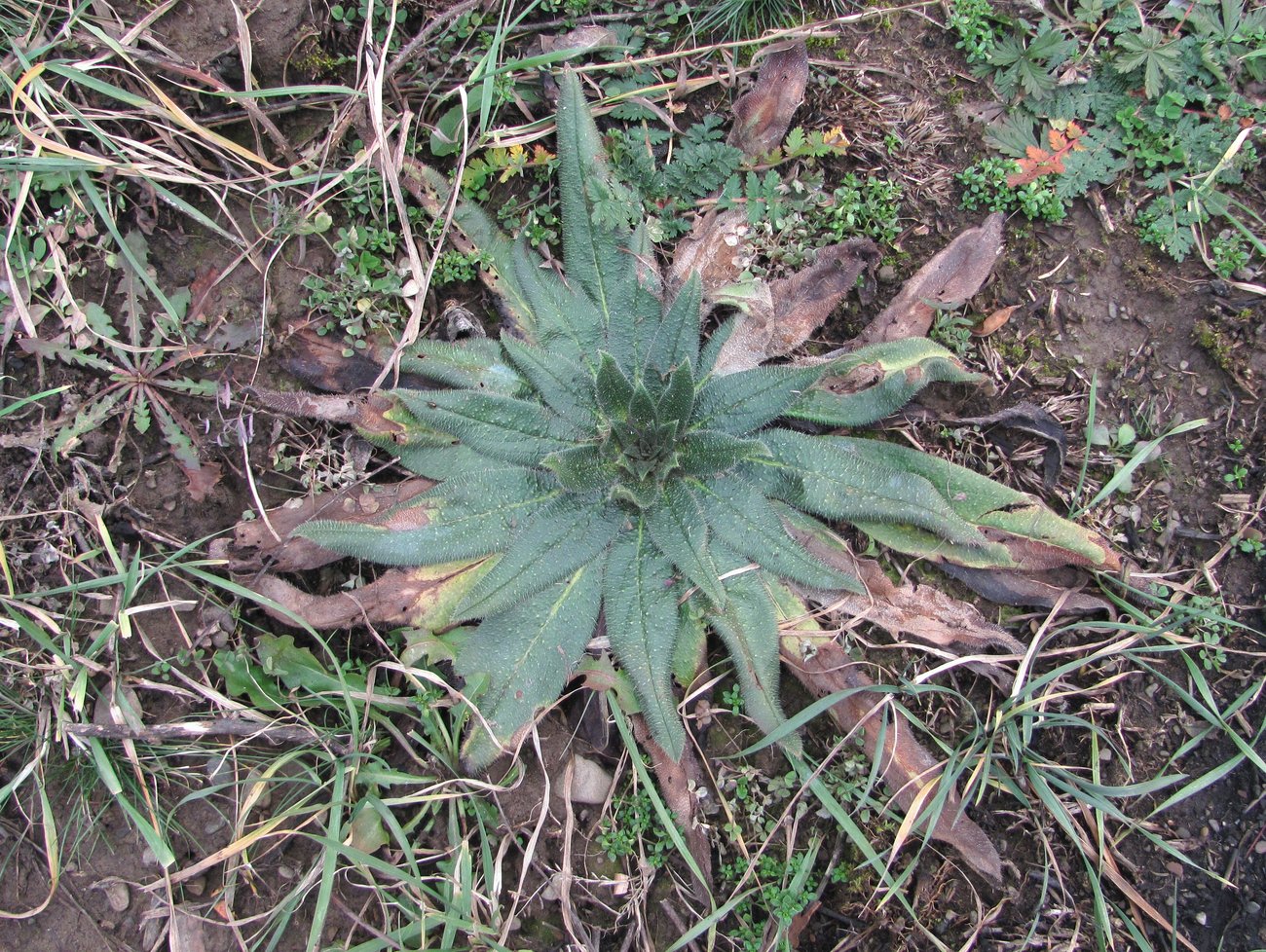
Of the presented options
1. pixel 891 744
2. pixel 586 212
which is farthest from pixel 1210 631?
pixel 586 212

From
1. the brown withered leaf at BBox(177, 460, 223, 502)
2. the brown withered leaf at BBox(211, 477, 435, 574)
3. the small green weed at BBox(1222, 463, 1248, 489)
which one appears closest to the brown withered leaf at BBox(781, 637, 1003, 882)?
the brown withered leaf at BBox(211, 477, 435, 574)

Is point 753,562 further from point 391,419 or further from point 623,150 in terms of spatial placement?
point 623,150

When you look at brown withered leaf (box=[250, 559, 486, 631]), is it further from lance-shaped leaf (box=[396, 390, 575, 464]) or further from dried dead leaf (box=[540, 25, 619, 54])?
dried dead leaf (box=[540, 25, 619, 54])

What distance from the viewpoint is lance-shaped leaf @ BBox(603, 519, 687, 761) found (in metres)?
2.86

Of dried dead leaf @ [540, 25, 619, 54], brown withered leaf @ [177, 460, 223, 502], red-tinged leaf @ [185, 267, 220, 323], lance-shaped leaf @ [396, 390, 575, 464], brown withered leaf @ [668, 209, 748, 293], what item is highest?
dried dead leaf @ [540, 25, 619, 54]

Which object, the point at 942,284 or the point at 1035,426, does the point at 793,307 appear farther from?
the point at 1035,426

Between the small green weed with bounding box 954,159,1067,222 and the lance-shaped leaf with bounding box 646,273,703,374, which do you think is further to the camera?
the small green weed with bounding box 954,159,1067,222

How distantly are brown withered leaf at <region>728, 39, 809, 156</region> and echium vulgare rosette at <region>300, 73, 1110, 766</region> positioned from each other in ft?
2.23

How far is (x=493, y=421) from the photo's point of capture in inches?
116

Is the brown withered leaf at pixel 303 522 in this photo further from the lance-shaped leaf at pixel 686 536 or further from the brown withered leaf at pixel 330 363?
the lance-shaped leaf at pixel 686 536

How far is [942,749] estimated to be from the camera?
3.08 m

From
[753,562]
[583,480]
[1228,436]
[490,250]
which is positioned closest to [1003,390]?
[1228,436]

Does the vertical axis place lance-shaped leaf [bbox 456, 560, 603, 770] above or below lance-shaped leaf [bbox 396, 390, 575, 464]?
below

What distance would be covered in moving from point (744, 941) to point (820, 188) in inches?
118
